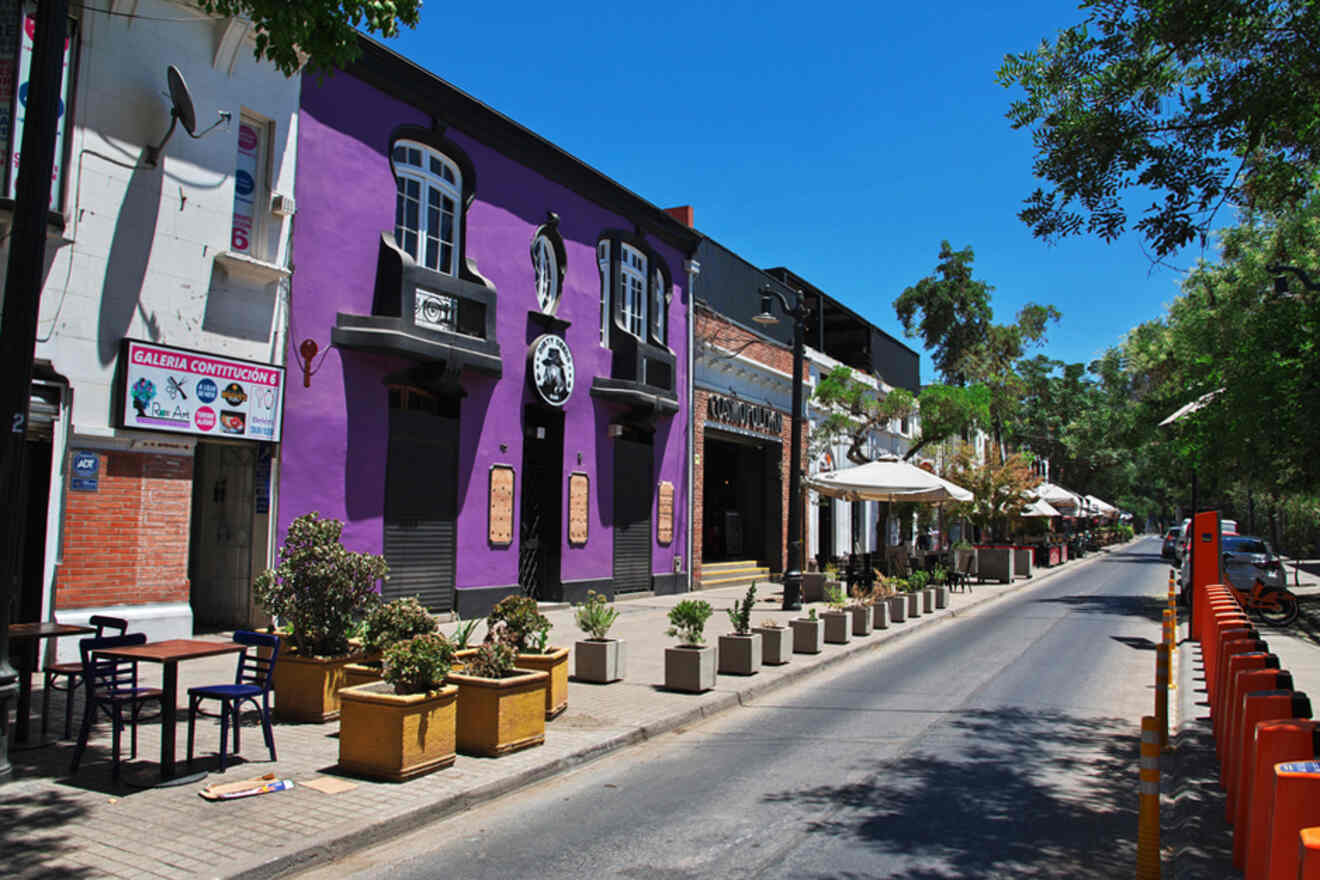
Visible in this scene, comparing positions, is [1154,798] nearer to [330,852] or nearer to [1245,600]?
[330,852]

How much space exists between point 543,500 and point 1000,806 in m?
12.6

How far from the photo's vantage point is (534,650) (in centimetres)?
877

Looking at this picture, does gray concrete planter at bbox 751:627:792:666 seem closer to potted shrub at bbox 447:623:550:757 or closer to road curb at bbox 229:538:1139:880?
road curb at bbox 229:538:1139:880

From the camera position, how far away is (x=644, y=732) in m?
8.20

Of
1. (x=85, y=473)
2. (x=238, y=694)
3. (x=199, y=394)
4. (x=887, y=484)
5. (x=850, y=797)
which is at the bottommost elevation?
(x=850, y=797)

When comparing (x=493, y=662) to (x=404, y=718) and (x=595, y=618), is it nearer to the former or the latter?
(x=404, y=718)

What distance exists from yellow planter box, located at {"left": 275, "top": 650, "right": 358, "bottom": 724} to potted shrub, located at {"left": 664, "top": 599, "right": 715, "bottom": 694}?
3543 millimetres

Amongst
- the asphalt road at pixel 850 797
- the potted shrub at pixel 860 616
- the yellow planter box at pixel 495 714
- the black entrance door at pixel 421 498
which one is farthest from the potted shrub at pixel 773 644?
the black entrance door at pixel 421 498

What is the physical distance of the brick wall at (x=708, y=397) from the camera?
22.6 meters

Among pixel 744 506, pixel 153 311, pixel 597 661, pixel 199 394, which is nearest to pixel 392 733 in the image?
pixel 597 661

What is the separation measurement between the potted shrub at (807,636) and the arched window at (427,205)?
8.24 metres

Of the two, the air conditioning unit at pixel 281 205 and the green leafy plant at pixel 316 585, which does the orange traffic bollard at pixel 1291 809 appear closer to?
the green leafy plant at pixel 316 585

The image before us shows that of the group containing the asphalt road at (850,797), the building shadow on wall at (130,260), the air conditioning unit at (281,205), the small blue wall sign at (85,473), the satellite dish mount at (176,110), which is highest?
the satellite dish mount at (176,110)

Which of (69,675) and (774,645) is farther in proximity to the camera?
(774,645)
